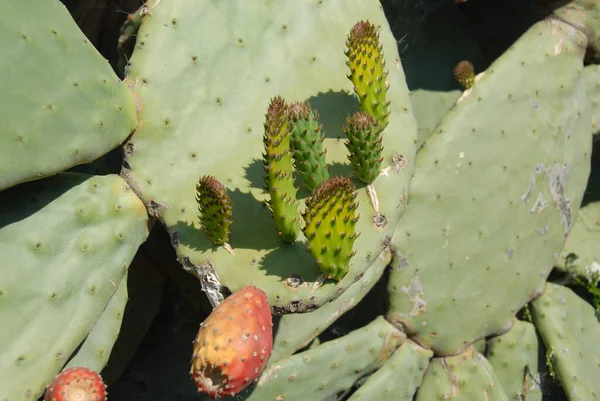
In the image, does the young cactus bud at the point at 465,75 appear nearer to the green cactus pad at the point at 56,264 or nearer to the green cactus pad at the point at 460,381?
the green cactus pad at the point at 460,381

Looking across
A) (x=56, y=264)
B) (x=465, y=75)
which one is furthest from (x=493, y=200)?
(x=56, y=264)

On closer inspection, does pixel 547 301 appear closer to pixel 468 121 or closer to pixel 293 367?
pixel 468 121

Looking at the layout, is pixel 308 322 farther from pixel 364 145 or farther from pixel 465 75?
pixel 465 75

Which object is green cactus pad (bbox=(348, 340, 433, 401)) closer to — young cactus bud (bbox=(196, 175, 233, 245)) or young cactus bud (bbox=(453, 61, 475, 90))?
young cactus bud (bbox=(196, 175, 233, 245))

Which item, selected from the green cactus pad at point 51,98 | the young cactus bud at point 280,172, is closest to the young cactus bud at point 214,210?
the young cactus bud at point 280,172

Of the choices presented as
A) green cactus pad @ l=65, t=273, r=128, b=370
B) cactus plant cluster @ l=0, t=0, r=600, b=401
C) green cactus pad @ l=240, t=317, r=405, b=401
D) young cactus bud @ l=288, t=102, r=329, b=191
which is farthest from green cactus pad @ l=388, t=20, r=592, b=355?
green cactus pad @ l=65, t=273, r=128, b=370

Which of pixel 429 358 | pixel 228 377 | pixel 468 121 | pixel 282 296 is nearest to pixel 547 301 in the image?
pixel 429 358
